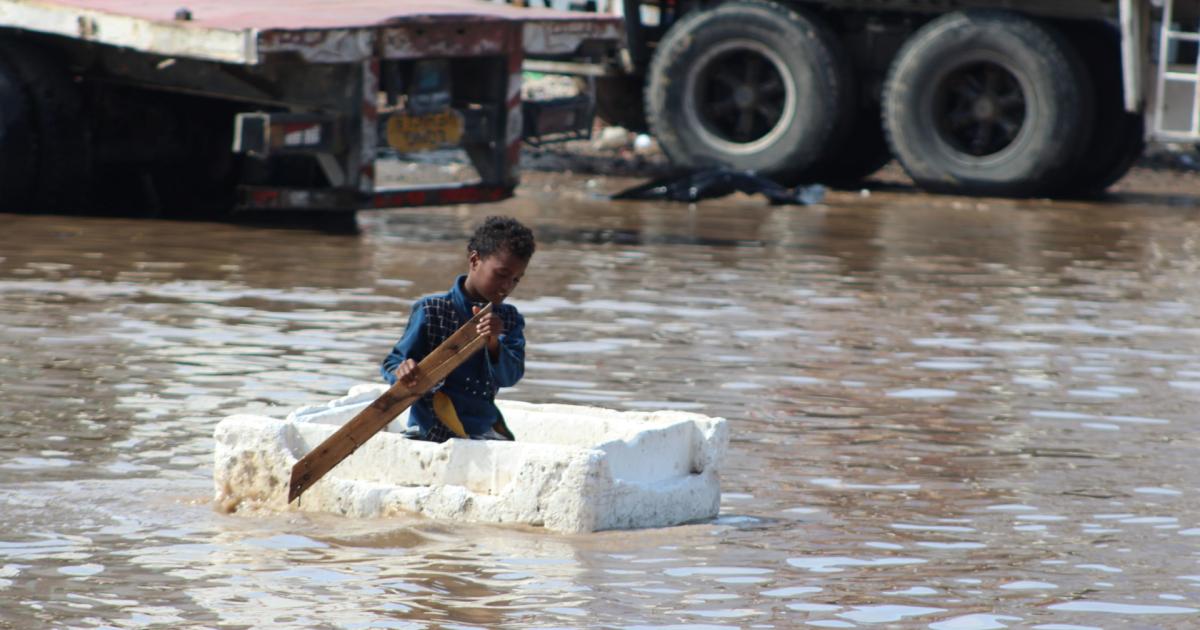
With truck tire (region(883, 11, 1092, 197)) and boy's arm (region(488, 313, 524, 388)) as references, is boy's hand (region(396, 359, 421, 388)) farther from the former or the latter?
truck tire (region(883, 11, 1092, 197))

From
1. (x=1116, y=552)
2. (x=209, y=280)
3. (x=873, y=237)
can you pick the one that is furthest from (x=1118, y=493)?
(x=873, y=237)

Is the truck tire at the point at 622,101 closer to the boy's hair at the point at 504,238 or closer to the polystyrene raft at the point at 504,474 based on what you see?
the polystyrene raft at the point at 504,474

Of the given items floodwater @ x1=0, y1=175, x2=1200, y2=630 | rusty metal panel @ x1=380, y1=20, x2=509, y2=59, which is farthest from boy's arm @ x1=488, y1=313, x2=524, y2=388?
rusty metal panel @ x1=380, y1=20, x2=509, y2=59

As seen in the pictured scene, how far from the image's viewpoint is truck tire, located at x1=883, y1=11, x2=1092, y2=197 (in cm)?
1496

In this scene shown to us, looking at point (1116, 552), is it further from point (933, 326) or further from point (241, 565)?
point (933, 326)

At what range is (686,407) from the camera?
288 inches

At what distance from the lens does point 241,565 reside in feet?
16.4

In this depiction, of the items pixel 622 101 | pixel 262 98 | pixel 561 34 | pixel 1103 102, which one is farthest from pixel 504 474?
pixel 622 101

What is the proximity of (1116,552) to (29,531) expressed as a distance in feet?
8.96

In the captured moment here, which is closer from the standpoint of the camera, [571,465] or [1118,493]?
[571,465]

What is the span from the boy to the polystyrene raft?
0.13 meters

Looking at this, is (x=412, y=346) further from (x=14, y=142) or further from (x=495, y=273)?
(x=14, y=142)

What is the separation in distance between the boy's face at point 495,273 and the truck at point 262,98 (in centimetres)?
551

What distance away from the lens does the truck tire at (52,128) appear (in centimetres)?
1219
